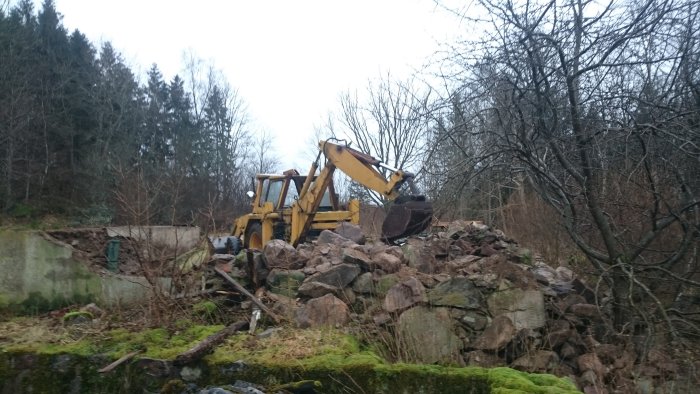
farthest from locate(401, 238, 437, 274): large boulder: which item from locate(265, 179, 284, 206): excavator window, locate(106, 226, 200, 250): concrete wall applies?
locate(265, 179, 284, 206): excavator window

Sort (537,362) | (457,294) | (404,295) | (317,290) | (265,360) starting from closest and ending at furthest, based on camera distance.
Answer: (265,360)
(537,362)
(404,295)
(457,294)
(317,290)

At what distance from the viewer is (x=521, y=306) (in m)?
6.09

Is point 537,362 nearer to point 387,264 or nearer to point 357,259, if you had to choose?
point 387,264

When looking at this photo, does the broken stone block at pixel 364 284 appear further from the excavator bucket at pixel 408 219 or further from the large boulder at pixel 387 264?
the excavator bucket at pixel 408 219

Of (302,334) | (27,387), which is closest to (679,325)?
(302,334)

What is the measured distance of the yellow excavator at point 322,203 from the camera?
9.55 m

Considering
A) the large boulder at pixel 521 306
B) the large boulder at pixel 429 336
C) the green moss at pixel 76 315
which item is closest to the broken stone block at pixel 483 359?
the large boulder at pixel 429 336

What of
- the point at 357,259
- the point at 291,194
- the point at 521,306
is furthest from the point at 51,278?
the point at 291,194

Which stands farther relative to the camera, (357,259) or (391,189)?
(391,189)

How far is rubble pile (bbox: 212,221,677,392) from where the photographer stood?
551 cm

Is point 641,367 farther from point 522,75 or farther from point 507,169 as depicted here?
point 522,75

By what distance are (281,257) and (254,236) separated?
629 centimetres

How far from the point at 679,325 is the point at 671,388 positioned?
955 millimetres

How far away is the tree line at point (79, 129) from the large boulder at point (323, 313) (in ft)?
50.0
